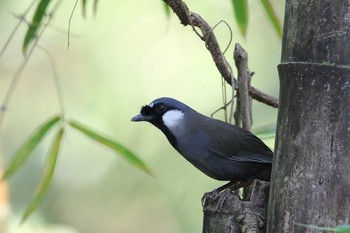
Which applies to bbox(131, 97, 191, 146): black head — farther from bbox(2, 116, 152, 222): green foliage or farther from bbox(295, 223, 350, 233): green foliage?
bbox(295, 223, 350, 233): green foliage

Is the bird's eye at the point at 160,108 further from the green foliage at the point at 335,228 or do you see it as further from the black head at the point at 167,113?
the green foliage at the point at 335,228

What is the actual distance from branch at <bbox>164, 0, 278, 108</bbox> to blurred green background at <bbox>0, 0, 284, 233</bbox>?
2.19 meters

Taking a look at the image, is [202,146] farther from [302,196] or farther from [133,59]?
[133,59]

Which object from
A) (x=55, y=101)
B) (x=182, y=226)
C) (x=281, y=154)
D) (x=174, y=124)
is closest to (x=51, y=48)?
(x=55, y=101)

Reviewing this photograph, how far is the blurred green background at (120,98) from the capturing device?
521 cm

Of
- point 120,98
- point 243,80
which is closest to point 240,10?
point 243,80

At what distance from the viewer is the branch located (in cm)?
239

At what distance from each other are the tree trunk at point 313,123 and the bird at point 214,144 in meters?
0.92

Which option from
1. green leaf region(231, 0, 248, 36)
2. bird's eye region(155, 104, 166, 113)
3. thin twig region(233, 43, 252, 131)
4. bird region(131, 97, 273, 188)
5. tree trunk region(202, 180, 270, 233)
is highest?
green leaf region(231, 0, 248, 36)

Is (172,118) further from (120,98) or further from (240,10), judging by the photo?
(120,98)

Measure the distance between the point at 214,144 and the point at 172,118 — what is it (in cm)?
21

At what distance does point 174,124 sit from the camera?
295 cm

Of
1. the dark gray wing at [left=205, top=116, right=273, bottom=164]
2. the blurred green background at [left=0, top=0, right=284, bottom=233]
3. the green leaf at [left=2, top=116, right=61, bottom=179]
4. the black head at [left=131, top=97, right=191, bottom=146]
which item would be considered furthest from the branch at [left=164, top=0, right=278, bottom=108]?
the blurred green background at [left=0, top=0, right=284, bottom=233]

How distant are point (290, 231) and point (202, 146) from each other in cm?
111
